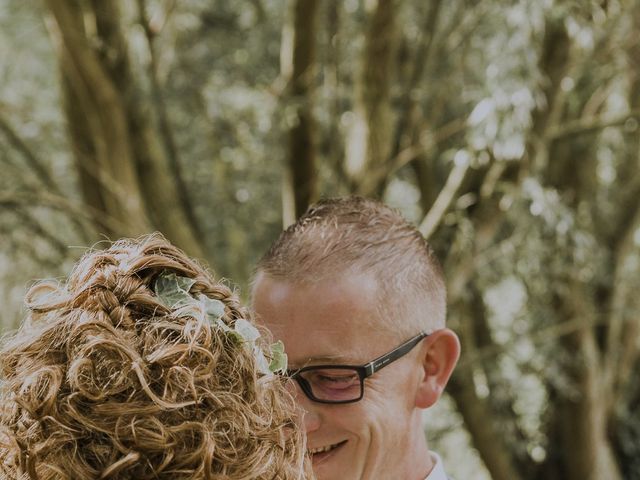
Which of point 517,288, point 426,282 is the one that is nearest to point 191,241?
point 426,282

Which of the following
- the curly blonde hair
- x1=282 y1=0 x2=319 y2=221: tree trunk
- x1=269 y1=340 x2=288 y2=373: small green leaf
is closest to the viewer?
the curly blonde hair

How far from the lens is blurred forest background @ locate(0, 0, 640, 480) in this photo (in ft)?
16.0

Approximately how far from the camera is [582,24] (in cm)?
475

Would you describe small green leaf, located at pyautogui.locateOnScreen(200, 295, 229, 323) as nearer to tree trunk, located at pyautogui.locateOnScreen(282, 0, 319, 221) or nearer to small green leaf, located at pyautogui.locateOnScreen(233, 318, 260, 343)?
small green leaf, located at pyautogui.locateOnScreen(233, 318, 260, 343)

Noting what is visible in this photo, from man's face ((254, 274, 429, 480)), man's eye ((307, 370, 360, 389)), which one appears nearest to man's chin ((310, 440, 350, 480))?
man's face ((254, 274, 429, 480))

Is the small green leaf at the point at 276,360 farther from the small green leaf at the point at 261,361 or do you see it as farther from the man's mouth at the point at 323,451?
the man's mouth at the point at 323,451

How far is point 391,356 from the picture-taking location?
81.7 inches

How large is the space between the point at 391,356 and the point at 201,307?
3.07 ft

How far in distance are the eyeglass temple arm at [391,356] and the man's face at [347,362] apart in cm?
1

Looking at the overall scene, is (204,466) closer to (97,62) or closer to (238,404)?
(238,404)

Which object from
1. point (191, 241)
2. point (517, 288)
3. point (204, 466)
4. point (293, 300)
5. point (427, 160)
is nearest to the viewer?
point (204, 466)

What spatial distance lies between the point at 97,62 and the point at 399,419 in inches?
122

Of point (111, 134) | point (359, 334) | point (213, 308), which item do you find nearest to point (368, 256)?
point (359, 334)

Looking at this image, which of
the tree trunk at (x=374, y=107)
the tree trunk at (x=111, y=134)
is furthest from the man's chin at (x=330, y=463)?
the tree trunk at (x=374, y=107)
